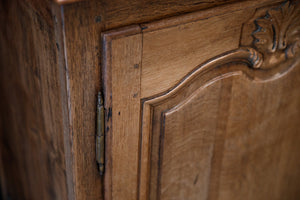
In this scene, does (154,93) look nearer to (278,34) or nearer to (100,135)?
(100,135)

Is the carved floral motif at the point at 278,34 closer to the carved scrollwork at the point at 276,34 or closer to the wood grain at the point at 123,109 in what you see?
the carved scrollwork at the point at 276,34

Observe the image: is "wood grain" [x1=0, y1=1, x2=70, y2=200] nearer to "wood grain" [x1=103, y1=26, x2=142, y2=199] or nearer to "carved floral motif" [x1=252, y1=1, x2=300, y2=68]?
"wood grain" [x1=103, y1=26, x2=142, y2=199]

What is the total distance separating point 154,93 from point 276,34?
0.23 metres

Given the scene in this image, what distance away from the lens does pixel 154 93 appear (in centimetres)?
61

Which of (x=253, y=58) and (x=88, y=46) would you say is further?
(x=253, y=58)

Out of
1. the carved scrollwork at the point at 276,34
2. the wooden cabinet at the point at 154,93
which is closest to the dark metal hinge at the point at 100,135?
the wooden cabinet at the point at 154,93

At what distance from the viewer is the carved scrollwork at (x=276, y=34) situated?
657 mm

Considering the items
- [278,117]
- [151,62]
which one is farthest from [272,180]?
[151,62]

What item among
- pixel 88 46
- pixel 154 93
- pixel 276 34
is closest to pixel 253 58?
pixel 276 34

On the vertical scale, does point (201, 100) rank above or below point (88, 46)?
below

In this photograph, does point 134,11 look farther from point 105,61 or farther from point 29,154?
point 29,154

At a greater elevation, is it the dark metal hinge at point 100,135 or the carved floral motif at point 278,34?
the carved floral motif at point 278,34

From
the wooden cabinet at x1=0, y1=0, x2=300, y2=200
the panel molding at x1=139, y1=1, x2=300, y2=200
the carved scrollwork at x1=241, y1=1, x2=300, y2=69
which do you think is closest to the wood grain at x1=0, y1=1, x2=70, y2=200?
the wooden cabinet at x1=0, y1=0, x2=300, y2=200

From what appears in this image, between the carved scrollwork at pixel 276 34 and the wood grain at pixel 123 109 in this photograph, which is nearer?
the wood grain at pixel 123 109
